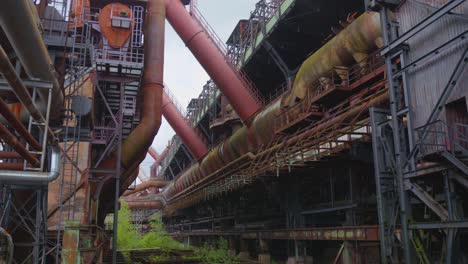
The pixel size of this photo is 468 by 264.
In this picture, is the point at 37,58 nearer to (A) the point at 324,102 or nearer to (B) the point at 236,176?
(A) the point at 324,102

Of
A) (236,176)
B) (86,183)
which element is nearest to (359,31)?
(236,176)

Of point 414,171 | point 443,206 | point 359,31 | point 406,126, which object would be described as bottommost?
point 443,206

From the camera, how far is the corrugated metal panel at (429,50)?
8.46 metres

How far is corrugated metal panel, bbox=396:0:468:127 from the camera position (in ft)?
27.8

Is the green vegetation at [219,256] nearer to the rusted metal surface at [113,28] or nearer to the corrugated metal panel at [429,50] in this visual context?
the rusted metal surface at [113,28]

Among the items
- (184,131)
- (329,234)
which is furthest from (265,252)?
(184,131)

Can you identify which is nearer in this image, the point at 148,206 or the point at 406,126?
the point at 406,126

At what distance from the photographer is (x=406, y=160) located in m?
9.40

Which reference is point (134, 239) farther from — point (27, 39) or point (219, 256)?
point (27, 39)

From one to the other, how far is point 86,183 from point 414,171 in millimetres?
9110

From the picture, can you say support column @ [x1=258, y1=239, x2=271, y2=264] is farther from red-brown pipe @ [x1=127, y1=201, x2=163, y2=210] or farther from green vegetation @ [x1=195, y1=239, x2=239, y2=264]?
red-brown pipe @ [x1=127, y1=201, x2=163, y2=210]

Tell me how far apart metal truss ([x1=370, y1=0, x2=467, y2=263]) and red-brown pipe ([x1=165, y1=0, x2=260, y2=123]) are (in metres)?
9.89

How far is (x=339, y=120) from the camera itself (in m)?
11.1

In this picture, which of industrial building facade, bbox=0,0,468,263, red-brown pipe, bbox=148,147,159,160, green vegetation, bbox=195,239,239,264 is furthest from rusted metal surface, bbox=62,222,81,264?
red-brown pipe, bbox=148,147,159,160
